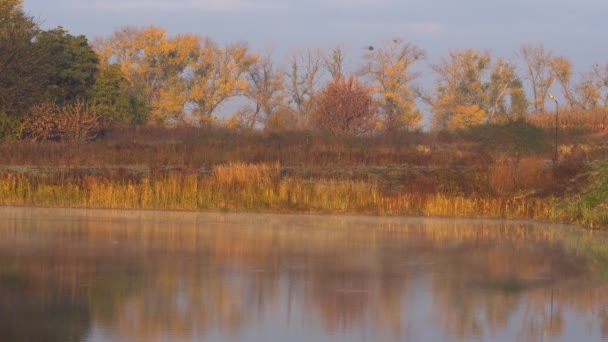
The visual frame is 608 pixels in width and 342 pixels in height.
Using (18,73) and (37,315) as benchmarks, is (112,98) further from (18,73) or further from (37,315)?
(37,315)

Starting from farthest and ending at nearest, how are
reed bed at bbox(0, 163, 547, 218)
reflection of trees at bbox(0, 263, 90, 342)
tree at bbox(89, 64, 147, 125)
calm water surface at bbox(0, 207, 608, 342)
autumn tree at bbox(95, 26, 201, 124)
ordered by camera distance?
autumn tree at bbox(95, 26, 201, 124), tree at bbox(89, 64, 147, 125), reed bed at bbox(0, 163, 547, 218), calm water surface at bbox(0, 207, 608, 342), reflection of trees at bbox(0, 263, 90, 342)

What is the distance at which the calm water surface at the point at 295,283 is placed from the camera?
9.88 meters

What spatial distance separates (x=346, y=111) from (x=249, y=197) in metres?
34.2

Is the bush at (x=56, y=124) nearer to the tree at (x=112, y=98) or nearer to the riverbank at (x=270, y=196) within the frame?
the tree at (x=112, y=98)

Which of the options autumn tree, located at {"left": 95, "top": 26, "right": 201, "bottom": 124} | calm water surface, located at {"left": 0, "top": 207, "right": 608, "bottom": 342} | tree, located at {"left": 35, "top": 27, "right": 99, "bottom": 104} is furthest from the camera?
autumn tree, located at {"left": 95, "top": 26, "right": 201, "bottom": 124}

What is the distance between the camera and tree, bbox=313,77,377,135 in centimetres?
5975

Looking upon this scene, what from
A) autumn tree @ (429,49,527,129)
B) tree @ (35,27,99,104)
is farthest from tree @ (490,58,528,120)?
tree @ (35,27,99,104)

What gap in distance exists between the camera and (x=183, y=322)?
32.9ft

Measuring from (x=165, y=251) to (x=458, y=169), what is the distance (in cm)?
1669

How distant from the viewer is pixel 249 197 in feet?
86.6

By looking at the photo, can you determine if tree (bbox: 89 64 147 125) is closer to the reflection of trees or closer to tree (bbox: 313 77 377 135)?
tree (bbox: 313 77 377 135)

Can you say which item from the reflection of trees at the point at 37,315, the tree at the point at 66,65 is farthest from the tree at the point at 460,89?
the reflection of trees at the point at 37,315

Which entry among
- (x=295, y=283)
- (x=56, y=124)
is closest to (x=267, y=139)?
(x=56, y=124)

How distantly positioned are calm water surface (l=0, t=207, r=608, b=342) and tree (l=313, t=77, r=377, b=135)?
38.5 meters
